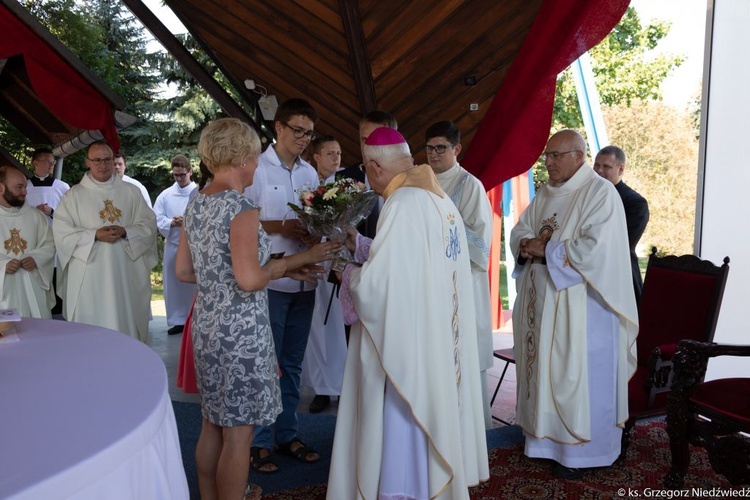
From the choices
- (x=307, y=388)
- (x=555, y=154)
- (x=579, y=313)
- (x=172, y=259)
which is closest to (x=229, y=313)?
(x=579, y=313)

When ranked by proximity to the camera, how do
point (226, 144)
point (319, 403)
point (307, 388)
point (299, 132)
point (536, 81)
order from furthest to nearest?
point (307, 388), point (319, 403), point (536, 81), point (299, 132), point (226, 144)

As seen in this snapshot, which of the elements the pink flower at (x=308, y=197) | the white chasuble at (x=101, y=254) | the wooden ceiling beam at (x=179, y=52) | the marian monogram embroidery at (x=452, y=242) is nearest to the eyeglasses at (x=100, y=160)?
the white chasuble at (x=101, y=254)

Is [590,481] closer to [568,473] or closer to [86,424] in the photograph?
[568,473]

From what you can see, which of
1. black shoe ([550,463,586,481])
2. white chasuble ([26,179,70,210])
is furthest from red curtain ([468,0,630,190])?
white chasuble ([26,179,70,210])

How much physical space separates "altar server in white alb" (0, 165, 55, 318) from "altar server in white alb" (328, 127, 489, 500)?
115 inches

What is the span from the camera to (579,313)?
133 inches

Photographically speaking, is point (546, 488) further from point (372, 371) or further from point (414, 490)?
point (372, 371)

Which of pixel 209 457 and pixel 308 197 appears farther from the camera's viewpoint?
pixel 308 197

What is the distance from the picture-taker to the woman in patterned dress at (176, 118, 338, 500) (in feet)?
7.67

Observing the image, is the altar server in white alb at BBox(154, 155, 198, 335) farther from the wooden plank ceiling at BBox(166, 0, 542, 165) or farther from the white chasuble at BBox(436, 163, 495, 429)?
the white chasuble at BBox(436, 163, 495, 429)

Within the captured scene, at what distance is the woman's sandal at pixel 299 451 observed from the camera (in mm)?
3512

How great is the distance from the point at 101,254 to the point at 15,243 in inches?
23.9

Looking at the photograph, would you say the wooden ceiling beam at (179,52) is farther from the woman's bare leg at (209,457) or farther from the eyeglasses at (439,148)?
the woman's bare leg at (209,457)

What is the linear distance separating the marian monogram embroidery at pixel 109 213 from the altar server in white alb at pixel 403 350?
264 cm
